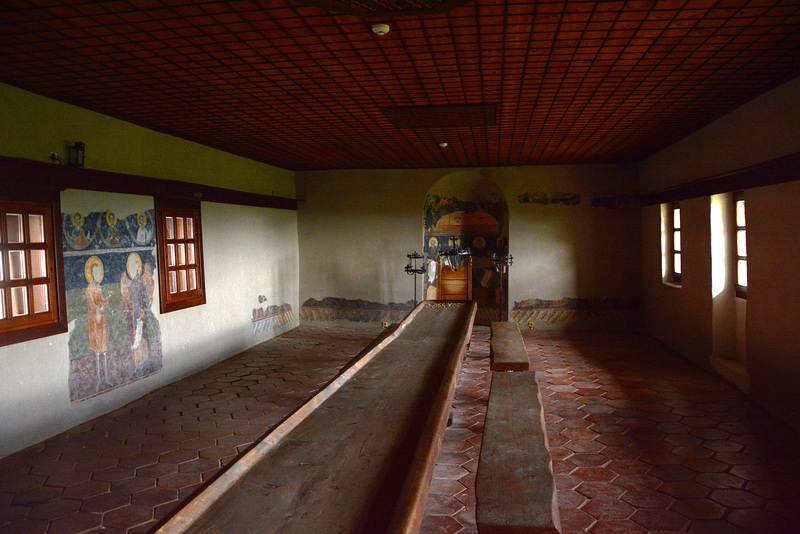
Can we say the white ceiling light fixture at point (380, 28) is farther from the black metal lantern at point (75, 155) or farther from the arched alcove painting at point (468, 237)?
the arched alcove painting at point (468, 237)

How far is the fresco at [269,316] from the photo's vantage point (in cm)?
967

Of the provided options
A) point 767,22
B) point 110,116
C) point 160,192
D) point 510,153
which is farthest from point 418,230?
point 767,22

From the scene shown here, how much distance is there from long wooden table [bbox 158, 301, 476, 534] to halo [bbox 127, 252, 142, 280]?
376 cm

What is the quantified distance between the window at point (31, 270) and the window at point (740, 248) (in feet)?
25.3

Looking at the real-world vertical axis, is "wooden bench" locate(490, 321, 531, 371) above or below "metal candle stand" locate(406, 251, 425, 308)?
below

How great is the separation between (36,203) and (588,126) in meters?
6.42

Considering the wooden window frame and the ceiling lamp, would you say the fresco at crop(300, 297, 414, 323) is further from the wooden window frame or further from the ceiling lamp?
the ceiling lamp

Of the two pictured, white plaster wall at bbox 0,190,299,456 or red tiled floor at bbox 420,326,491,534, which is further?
white plaster wall at bbox 0,190,299,456

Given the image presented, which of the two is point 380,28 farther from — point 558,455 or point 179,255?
point 179,255

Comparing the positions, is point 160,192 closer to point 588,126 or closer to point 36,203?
point 36,203

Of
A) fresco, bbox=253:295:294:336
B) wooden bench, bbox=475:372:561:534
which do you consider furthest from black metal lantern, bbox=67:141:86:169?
wooden bench, bbox=475:372:561:534

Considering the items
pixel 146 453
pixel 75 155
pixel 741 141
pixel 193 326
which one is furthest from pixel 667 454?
pixel 75 155

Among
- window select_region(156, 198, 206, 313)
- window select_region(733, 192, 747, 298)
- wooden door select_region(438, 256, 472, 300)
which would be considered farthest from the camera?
wooden door select_region(438, 256, 472, 300)

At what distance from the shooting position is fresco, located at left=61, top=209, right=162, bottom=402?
18.5 ft
